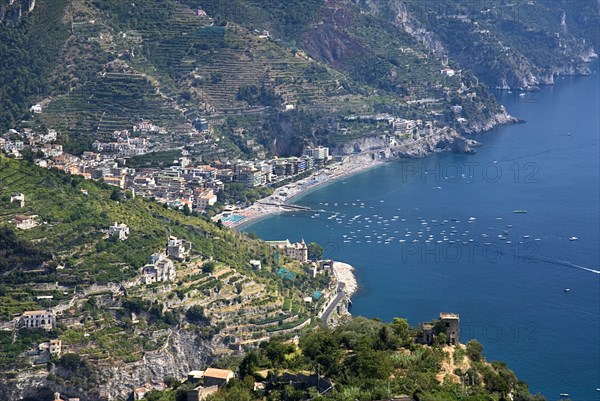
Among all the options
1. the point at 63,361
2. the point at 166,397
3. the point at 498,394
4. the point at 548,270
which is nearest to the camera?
the point at 498,394

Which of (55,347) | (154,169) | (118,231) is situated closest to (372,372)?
(55,347)

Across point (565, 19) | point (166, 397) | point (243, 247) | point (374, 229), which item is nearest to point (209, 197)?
point (374, 229)

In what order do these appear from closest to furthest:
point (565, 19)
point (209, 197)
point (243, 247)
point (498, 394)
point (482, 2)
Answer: point (498, 394) < point (243, 247) < point (209, 197) < point (482, 2) < point (565, 19)

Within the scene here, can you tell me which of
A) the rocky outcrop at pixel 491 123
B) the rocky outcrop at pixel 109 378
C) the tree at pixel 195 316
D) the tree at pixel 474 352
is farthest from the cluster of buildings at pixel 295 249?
the rocky outcrop at pixel 491 123

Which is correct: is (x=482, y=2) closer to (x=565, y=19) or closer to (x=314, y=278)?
(x=565, y=19)

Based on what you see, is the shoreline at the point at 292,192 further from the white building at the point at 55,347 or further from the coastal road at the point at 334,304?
the white building at the point at 55,347
